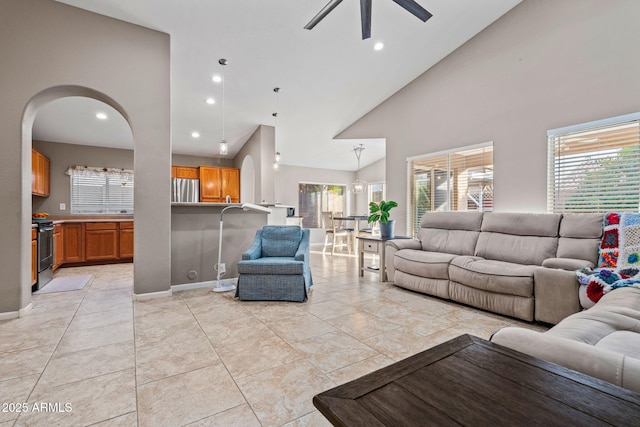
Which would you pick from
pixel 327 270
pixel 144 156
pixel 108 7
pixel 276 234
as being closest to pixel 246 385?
pixel 276 234

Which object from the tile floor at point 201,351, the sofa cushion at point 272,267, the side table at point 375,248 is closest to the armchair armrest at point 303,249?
the sofa cushion at point 272,267

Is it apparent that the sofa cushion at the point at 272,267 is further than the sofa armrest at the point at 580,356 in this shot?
Yes

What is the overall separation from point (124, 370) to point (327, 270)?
362cm

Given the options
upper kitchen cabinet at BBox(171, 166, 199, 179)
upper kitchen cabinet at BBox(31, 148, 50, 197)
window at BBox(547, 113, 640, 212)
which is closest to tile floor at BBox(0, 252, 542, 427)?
window at BBox(547, 113, 640, 212)

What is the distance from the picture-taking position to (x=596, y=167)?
11.0 ft

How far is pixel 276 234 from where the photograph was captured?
160 inches

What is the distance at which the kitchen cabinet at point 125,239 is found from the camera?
5.89m

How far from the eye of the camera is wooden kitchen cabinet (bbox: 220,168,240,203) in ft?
25.7

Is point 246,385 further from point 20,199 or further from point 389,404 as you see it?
point 20,199

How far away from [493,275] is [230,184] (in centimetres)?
657

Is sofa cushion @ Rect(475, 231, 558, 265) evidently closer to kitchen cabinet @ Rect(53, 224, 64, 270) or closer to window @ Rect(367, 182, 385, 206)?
window @ Rect(367, 182, 385, 206)

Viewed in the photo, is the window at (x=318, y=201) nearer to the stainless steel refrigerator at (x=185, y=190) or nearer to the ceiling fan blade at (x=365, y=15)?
the stainless steel refrigerator at (x=185, y=190)

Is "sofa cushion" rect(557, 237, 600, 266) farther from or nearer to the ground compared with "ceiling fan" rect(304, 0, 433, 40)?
nearer to the ground

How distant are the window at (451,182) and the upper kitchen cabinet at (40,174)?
20.9 feet
